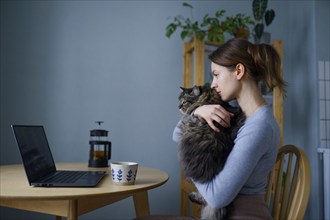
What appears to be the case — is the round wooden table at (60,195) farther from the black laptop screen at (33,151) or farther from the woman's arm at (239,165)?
the woman's arm at (239,165)

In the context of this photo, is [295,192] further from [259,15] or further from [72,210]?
[259,15]

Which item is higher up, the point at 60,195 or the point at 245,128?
the point at 245,128

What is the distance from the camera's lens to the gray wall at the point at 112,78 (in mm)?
2014

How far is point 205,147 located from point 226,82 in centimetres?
24

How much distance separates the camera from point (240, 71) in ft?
3.11

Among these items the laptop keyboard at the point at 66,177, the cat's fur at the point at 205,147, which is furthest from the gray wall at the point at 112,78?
the cat's fur at the point at 205,147

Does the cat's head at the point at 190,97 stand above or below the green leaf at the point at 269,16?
below

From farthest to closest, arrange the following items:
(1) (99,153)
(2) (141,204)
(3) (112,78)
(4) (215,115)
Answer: (3) (112,78) → (1) (99,153) → (2) (141,204) → (4) (215,115)

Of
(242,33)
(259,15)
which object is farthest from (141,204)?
(259,15)

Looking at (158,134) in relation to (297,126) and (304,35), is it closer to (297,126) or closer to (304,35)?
(297,126)

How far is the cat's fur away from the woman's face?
0.06 meters

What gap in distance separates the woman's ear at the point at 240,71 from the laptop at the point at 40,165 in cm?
61

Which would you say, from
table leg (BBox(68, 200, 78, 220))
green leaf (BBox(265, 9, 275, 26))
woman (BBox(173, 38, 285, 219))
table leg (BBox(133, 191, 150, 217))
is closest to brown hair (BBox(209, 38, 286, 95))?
woman (BBox(173, 38, 285, 219))

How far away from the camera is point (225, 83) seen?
975 mm
